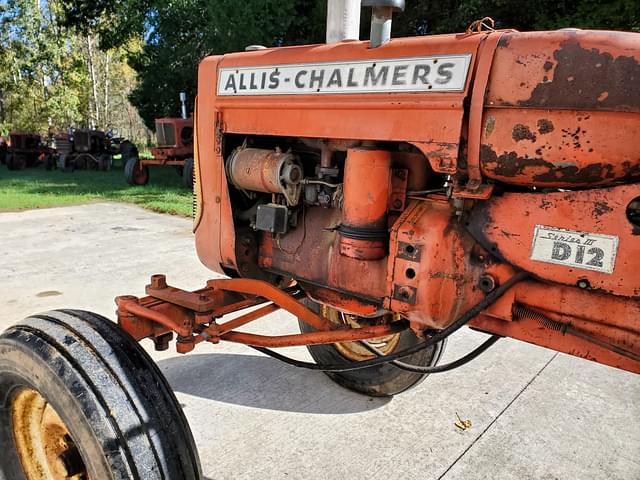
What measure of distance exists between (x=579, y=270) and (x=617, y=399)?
1795 millimetres

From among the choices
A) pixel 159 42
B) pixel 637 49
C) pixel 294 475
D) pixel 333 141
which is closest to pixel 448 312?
pixel 333 141

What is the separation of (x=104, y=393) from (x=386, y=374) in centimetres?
153

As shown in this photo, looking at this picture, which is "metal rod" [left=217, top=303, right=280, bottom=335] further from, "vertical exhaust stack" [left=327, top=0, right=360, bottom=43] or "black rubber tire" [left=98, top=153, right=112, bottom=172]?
"black rubber tire" [left=98, top=153, right=112, bottom=172]

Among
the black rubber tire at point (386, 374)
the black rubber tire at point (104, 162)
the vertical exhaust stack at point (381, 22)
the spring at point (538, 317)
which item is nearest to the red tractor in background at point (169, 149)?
the black rubber tire at point (104, 162)

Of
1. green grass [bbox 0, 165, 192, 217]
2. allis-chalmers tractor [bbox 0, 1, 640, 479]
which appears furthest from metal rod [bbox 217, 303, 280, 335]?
green grass [bbox 0, 165, 192, 217]

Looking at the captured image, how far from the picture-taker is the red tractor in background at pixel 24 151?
15699mm

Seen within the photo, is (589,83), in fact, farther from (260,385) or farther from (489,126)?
(260,385)

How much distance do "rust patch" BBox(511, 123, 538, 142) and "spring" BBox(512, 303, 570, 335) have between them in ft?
1.64

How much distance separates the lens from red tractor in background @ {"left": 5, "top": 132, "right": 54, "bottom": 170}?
15.7 metres

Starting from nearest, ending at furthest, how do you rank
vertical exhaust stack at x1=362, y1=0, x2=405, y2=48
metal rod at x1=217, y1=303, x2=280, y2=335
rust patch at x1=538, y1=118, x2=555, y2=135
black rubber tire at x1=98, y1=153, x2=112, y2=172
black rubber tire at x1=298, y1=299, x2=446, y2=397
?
1. rust patch at x1=538, y1=118, x2=555, y2=135
2. vertical exhaust stack at x1=362, y1=0, x2=405, y2=48
3. metal rod at x1=217, y1=303, x2=280, y2=335
4. black rubber tire at x1=298, y1=299, x2=446, y2=397
5. black rubber tire at x1=98, y1=153, x2=112, y2=172

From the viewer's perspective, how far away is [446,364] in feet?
8.00

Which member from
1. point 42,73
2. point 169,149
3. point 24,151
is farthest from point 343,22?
point 42,73

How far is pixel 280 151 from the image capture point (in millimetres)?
2002

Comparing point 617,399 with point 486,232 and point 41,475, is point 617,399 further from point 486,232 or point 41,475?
point 41,475
